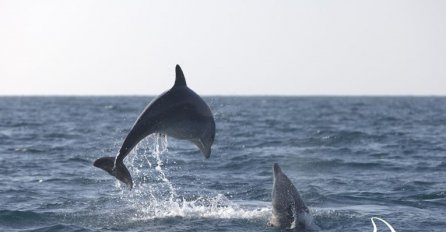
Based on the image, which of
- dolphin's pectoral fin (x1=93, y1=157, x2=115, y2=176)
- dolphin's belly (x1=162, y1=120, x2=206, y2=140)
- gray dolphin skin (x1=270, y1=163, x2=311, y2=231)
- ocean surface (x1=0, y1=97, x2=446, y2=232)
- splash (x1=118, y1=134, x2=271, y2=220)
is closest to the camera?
dolphin's belly (x1=162, y1=120, x2=206, y2=140)

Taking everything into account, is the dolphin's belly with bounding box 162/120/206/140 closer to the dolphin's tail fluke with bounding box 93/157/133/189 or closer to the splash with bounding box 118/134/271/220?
the splash with bounding box 118/134/271/220

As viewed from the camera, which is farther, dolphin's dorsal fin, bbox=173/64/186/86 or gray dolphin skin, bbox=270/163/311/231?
gray dolphin skin, bbox=270/163/311/231

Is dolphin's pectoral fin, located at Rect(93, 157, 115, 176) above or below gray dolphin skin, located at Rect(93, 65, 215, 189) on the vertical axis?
below

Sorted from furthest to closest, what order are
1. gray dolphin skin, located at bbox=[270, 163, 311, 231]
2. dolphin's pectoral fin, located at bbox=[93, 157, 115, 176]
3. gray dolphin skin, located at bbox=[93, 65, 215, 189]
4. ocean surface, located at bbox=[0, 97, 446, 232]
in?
ocean surface, located at bbox=[0, 97, 446, 232], gray dolphin skin, located at bbox=[270, 163, 311, 231], dolphin's pectoral fin, located at bbox=[93, 157, 115, 176], gray dolphin skin, located at bbox=[93, 65, 215, 189]

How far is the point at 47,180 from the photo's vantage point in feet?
70.9

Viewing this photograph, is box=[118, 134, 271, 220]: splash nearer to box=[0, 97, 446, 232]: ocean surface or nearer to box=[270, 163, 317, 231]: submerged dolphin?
box=[0, 97, 446, 232]: ocean surface

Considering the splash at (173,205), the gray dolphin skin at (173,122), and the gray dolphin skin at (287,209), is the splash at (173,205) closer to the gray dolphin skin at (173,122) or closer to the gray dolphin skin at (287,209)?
the gray dolphin skin at (173,122)

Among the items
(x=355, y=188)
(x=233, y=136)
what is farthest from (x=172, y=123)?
(x=233, y=136)

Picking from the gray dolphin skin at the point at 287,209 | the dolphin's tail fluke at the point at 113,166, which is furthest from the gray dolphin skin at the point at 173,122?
the gray dolphin skin at the point at 287,209

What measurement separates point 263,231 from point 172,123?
3.00 meters

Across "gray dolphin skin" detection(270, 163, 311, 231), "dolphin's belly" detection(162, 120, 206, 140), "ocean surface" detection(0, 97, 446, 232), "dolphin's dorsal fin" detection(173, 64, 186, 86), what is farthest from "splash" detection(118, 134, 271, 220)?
"gray dolphin skin" detection(270, 163, 311, 231)

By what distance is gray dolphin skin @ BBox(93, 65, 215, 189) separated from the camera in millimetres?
12508

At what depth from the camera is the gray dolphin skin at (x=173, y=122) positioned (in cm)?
1251

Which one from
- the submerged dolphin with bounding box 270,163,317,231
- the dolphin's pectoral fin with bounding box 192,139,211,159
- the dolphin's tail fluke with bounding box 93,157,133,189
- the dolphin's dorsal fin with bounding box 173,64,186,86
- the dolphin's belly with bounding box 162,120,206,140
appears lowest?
the submerged dolphin with bounding box 270,163,317,231
